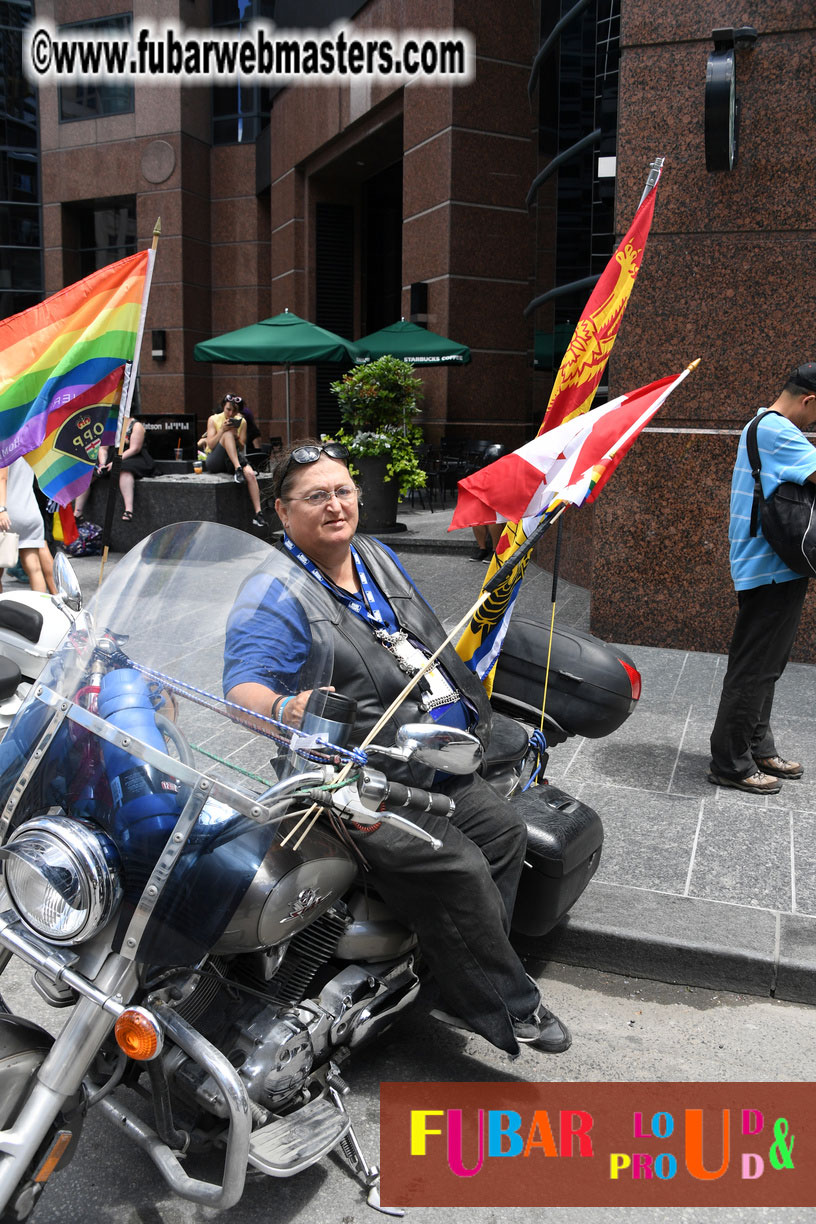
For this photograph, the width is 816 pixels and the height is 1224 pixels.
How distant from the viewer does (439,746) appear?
2158mm

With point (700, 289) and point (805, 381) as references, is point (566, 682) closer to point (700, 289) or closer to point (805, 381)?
point (805, 381)

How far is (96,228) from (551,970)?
2669cm

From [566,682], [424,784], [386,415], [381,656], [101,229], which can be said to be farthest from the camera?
[101,229]

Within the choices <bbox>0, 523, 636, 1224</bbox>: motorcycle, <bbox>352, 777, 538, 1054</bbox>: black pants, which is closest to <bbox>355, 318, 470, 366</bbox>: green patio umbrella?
<bbox>352, 777, 538, 1054</bbox>: black pants

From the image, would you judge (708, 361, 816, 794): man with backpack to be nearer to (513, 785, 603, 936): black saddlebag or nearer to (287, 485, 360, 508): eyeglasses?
(513, 785, 603, 936): black saddlebag

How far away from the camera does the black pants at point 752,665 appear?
4.82m

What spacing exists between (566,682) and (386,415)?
33.0ft

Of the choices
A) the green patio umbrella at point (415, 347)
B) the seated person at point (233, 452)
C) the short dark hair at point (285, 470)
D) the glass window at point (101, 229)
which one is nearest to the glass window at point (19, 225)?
the glass window at point (101, 229)

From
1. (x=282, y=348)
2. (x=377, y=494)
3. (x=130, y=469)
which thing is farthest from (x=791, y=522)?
(x=282, y=348)

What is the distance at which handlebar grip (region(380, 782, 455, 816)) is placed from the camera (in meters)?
2.07

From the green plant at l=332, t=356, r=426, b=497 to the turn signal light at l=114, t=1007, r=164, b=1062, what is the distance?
11.2m

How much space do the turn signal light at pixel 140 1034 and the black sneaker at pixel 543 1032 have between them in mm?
1185

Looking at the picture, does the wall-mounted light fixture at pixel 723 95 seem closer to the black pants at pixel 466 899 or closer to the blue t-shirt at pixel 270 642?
the black pants at pixel 466 899

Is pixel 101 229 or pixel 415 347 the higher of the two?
pixel 101 229
